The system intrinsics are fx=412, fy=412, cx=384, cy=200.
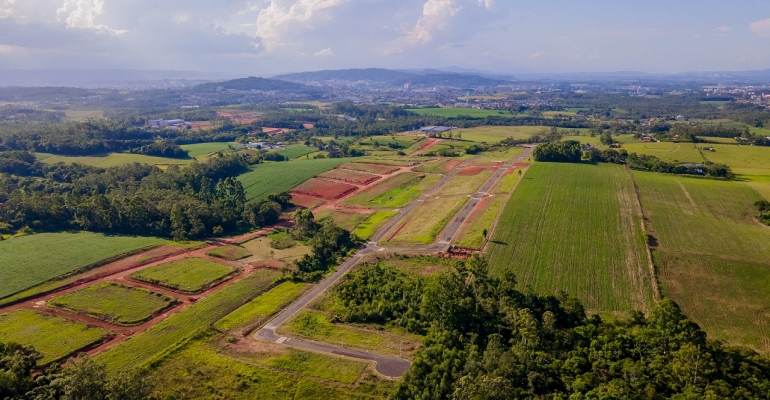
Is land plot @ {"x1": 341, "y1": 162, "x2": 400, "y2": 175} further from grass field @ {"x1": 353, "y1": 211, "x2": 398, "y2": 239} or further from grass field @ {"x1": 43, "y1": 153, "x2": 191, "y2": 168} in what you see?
grass field @ {"x1": 43, "y1": 153, "x2": 191, "y2": 168}

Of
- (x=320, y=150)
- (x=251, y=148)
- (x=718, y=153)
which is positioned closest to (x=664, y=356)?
(x=718, y=153)

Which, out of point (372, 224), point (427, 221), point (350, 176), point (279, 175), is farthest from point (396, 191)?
point (279, 175)

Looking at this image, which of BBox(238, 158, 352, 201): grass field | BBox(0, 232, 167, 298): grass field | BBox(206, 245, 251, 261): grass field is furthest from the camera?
BBox(238, 158, 352, 201): grass field

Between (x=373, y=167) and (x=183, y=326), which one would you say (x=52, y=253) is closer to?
(x=183, y=326)

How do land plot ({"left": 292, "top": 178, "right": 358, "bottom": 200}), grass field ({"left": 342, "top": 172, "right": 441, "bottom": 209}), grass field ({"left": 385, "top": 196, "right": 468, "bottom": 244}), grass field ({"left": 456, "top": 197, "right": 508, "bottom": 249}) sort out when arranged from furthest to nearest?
1. land plot ({"left": 292, "top": 178, "right": 358, "bottom": 200})
2. grass field ({"left": 342, "top": 172, "right": 441, "bottom": 209})
3. grass field ({"left": 385, "top": 196, "right": 468, "bottom": 244})
4. grass field ({"left": 456, "top": 197, "right": 508, "bottom": 249})

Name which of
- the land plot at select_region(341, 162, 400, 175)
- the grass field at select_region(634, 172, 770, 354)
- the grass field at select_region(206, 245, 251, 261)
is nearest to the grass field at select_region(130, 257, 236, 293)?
the grass field at select_region(206, 245, 251, 261)

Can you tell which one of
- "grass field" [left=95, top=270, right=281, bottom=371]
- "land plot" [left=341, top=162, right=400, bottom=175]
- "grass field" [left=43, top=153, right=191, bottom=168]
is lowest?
"grass field" [left=95, top=270, right=281, bottom=371]
